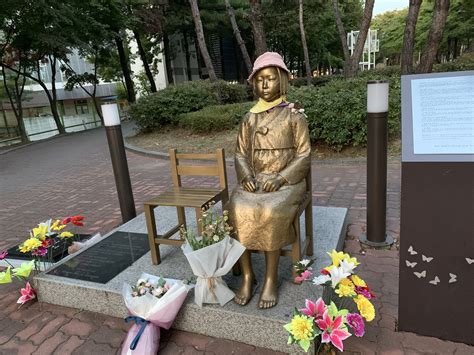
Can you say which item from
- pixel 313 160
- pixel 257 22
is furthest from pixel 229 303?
pixel 257 22

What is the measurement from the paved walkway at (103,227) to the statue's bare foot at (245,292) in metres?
0.27

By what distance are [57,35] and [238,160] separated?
12.6 metres

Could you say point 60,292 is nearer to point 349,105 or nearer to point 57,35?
point 349,105

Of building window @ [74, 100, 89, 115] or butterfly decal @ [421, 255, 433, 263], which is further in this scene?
building window @ [74, 100, 89, 115]

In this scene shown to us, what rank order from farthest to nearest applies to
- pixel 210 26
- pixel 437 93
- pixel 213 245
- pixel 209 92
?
pixel 210 26 < pixel 209 92 < pixel 213 245 < pixel 437 93

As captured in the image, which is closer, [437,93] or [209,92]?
[437,93]

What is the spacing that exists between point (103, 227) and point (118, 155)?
1.13 m

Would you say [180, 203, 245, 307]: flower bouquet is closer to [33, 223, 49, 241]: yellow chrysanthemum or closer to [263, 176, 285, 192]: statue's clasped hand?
[263, 176, 285, 192]: statue's clasped hand

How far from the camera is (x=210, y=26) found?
18.7 m

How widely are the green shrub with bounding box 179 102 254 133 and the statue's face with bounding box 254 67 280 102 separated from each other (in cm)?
720

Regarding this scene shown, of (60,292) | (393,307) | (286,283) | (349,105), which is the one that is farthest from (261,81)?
(349,105)

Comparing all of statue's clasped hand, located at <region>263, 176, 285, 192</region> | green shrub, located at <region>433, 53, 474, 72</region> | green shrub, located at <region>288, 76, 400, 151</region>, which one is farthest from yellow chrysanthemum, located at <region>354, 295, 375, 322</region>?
green shrub, located at <region>433, 53, 474, 72</region>

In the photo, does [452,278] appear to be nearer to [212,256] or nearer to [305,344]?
[305,344]

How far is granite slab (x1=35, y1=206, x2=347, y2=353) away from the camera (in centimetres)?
224
